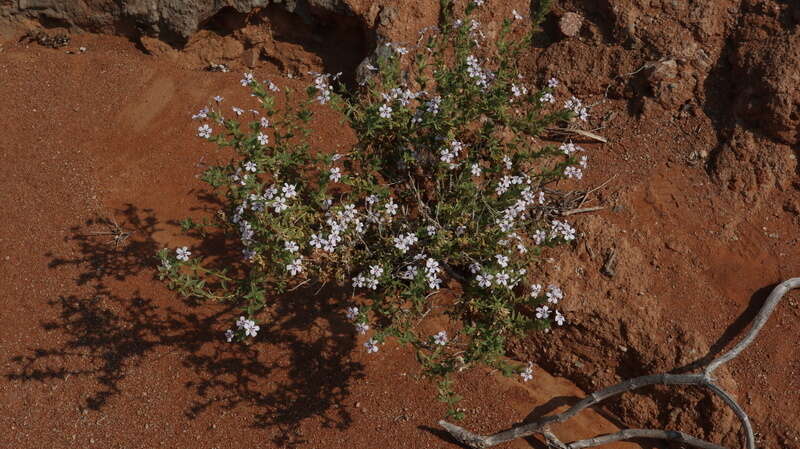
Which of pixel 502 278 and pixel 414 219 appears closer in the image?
pixel 502 278

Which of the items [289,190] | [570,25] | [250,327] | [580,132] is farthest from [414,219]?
[570,25]

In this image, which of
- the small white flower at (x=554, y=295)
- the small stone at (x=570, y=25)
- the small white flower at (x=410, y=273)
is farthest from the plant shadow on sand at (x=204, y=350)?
the small stone at (x=570, y=25)

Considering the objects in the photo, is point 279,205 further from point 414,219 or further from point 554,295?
point 554,295

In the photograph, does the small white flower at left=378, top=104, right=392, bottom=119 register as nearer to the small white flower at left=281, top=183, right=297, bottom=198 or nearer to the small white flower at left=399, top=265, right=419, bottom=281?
the small white flower at left=281, top=183, right=297, bottom=198

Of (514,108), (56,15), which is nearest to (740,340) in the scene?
(514,108)

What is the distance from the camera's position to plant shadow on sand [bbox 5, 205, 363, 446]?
5.01 m

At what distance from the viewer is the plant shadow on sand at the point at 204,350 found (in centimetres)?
501

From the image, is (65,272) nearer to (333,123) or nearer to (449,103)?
(333,123)

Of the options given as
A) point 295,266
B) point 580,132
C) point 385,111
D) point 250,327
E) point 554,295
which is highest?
point 385,111

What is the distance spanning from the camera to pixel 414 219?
17.5 feet

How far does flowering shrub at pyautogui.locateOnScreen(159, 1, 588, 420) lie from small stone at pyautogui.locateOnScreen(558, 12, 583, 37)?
1402 millimetres

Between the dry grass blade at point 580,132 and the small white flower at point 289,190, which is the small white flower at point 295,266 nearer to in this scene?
the small white flower at point 289,190

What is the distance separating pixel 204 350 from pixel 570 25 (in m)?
4.90

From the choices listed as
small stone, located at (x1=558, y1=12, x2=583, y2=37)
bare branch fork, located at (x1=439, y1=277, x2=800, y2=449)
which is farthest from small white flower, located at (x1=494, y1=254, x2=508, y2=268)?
small stone, located at (x1=558, y1=12, x2=583, y2=37)
